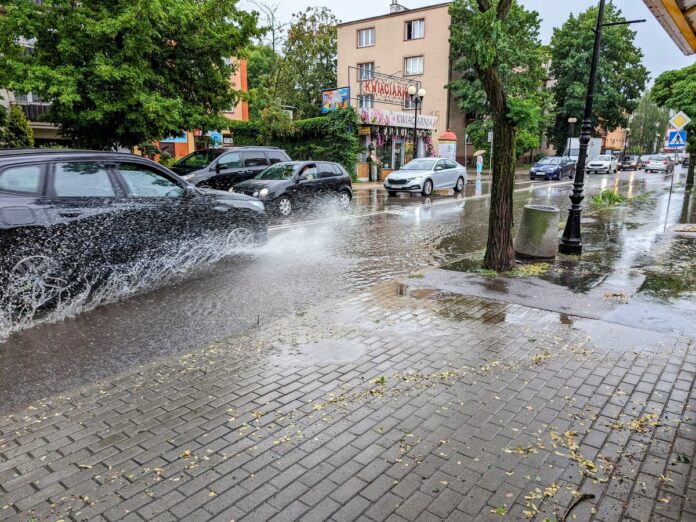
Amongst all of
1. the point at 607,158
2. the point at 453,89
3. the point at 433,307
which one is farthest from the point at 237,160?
the point at 607,158

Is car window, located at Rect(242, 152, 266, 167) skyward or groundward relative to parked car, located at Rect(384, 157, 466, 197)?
skyward

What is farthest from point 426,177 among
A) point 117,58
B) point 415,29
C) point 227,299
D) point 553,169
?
point 415,29

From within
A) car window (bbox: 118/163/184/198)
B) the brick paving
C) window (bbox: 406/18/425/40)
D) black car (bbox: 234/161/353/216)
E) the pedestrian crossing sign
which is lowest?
the brick paving

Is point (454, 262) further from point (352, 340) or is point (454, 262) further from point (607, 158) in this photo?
point (607, 158)

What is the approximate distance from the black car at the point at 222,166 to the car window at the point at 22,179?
883cm

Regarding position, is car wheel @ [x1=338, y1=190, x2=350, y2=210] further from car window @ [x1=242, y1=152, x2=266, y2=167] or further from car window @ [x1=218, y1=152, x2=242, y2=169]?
car window @ [x1=218, y1=152, x2=242, y2=169]

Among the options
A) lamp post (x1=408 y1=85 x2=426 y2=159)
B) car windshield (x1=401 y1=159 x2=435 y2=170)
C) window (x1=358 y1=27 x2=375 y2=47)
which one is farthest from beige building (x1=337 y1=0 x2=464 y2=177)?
car windshield (x1=401 y1=159 x2=435 y2=170)

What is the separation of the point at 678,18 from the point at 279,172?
39.6ft

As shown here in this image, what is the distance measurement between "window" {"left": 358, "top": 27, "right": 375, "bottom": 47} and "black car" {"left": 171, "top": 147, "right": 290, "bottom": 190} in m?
32.0

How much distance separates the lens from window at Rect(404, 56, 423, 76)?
4166 centimetres

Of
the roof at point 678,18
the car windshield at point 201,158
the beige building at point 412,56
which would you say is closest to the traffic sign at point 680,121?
the roof at point 678,18

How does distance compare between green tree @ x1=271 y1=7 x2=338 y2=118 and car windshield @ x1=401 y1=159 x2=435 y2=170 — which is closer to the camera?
car windshield @ x1=401 y1=159 x2=435 y2=170

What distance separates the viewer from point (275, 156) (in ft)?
55.1

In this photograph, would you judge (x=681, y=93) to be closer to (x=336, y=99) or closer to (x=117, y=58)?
(x=336, y=99)
